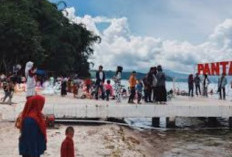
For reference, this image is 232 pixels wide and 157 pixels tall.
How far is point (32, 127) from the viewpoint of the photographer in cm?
901

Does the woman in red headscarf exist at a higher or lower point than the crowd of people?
lower

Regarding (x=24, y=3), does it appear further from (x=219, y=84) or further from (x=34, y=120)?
(x=34, y=120)

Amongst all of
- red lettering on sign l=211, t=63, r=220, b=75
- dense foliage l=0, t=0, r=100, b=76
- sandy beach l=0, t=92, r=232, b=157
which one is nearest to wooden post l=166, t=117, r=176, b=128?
sandy beach l=0, t=92, r=232, b=157

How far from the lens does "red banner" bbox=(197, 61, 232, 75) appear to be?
35644 mm

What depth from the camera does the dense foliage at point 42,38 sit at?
48.4 m

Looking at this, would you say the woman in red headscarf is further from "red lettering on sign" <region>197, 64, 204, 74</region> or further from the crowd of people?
"red lettering on sign" <region>197, 64, 204, 74</region>

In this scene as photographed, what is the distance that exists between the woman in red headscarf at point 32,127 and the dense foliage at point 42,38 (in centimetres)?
3915

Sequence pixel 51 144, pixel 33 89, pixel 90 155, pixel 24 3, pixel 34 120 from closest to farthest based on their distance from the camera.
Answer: pixel 34 120
pixel 90 155
pixel 51 144
pixel 33 89
pixel 24 3

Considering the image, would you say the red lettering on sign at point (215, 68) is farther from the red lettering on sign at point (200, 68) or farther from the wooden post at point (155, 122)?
the wooden post at point (155, 122)

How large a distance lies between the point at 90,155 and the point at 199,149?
6.46m

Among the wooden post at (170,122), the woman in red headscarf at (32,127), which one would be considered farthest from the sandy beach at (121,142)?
the woman in red headscarf at (32,127)

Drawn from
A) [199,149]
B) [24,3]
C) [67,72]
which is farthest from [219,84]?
[67,72]

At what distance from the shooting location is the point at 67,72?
2704 inches

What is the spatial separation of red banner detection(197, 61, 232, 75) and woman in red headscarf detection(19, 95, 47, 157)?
2689 cm
